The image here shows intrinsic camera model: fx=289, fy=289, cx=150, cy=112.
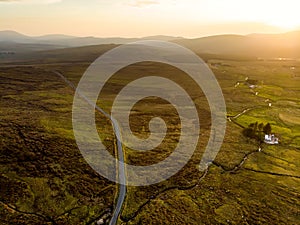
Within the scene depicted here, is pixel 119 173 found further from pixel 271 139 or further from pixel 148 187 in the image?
pixel 271 139

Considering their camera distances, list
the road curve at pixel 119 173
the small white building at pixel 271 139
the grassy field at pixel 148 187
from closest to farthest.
Answer: the road curve at pixel 119 173 → the grassy field at pixel 148 187 → the small white building at pixel 271 139

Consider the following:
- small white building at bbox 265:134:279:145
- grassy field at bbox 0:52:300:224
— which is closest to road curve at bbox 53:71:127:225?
grassy field at bbox 0:52:300:224

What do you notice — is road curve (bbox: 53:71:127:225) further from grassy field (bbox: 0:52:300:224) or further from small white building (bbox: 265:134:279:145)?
small white building (bbox: 265:134:279:145)

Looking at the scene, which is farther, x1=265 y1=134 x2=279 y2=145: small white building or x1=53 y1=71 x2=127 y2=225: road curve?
x1=265 y1=134 x2=279 y2=145: small white building

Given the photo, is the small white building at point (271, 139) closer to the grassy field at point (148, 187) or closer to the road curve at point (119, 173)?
the grassy field at point (148, 187)

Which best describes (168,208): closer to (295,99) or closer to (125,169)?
(125,169)

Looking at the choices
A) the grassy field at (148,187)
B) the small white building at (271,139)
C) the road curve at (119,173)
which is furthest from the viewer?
the small white building at (271,139)

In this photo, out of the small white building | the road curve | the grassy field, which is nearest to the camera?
the road curve

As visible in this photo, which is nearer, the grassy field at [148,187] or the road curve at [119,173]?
the road curve at [119,173]

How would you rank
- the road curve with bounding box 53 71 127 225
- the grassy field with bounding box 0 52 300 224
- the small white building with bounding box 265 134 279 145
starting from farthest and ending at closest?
the small white building with bounding box 265 134 279 145 < the grassy field with bounding box 0 52 300 224 < the road curve with bounding box 53 71 127 225

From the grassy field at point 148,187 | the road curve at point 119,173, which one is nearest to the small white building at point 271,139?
the grassy field at point 148,187

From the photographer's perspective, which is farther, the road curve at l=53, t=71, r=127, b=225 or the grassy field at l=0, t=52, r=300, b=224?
the grassy field at l=0, t=52, r=300, b=224

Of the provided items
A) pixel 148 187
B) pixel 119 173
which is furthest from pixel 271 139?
pixel 119 173
